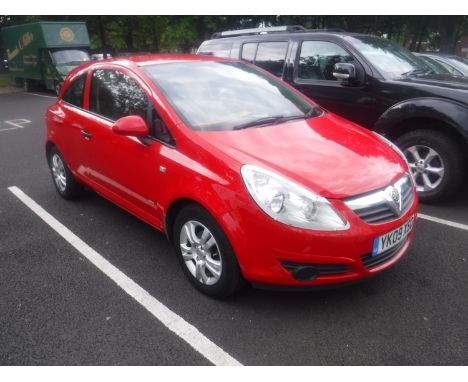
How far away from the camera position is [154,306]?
2842 millimetres

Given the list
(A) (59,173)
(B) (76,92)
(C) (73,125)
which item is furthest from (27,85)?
(C) (73,125)

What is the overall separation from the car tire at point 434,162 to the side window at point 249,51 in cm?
264

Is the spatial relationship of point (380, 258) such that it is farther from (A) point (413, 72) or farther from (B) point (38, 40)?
(B) point (38, 40)

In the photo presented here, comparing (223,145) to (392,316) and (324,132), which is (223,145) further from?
(392,316)

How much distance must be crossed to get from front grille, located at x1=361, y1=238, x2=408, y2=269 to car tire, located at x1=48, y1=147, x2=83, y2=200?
3.32 metres

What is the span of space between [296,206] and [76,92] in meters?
2.99

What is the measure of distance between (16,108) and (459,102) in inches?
551

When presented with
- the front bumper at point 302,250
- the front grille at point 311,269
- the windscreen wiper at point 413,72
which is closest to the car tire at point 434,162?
the windscreen wiper at point 413,72

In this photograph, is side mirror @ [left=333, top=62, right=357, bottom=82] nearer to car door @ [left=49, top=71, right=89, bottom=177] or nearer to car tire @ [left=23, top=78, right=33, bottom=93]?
car door @ [left=49, top=71, right=89, bottom=177]

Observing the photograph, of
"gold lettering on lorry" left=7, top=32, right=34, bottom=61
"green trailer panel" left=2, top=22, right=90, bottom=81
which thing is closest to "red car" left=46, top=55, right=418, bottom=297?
"green trailer panel" left=2, top=22, right=90, bottom=81

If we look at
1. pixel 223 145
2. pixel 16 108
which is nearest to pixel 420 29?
pixel 16 108

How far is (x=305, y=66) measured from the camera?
17.9ft

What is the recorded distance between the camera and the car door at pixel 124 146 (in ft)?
10.1

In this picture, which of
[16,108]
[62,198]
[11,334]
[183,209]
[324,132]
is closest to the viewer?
[11,334]
